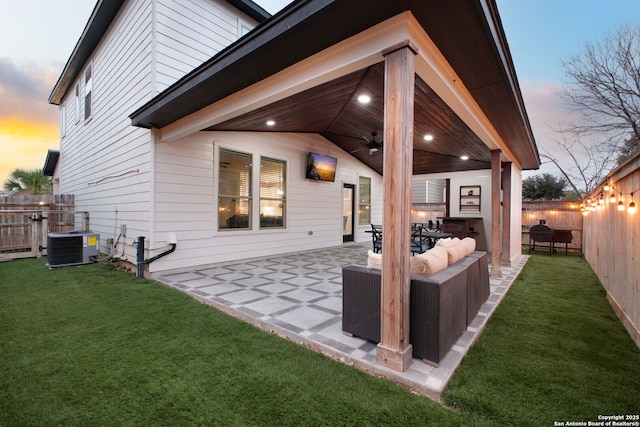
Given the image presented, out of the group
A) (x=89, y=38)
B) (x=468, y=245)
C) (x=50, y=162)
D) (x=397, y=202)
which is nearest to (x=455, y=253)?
(x=468, y=245)

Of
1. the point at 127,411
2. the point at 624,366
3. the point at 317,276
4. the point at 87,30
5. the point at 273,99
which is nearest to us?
the point at 127,411

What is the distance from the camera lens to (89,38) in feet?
22.7

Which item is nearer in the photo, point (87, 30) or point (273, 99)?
point (273, 99)

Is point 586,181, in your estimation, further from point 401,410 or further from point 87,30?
point 87,30

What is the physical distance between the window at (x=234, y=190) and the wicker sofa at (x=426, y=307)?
13.1 feet

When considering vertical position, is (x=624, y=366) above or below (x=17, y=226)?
below

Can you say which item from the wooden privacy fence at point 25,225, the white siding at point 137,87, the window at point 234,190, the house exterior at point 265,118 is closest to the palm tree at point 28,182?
the house exterior at point 265,118

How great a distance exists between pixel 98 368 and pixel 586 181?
18.3 m

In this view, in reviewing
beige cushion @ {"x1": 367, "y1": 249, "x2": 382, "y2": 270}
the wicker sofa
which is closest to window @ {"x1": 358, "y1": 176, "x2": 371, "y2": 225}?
the wicker sofa

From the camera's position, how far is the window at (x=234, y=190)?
230 inches

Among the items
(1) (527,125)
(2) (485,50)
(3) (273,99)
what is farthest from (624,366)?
(3) (273,99)

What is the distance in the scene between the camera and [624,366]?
7.43 ft

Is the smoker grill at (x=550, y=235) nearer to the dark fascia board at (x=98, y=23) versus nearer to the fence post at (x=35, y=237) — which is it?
the dark fascia board at (x=98, y=23)

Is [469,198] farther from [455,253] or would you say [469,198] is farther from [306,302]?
[306,302]
